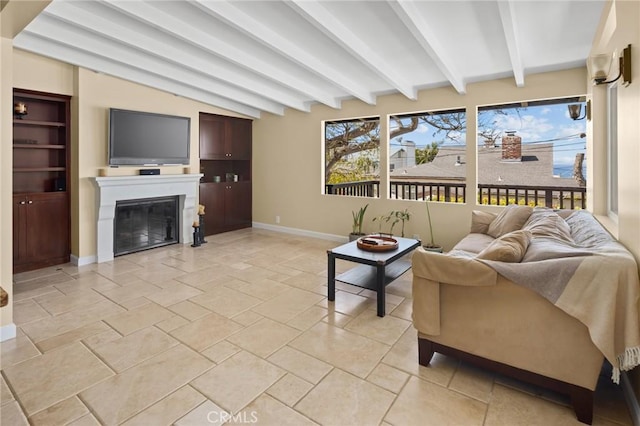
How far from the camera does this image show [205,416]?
190 centimetres

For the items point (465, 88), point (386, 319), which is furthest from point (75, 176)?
point (465, 88)

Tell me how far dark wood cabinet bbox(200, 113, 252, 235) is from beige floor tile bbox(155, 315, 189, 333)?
3692 millimetres

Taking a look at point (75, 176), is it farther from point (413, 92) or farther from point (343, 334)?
point (413, 92)

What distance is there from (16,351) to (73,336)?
1.13 ft

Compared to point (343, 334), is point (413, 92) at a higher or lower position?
higher

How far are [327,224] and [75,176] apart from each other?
156 inches

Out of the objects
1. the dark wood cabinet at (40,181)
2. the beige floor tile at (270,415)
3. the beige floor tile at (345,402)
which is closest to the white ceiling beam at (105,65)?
the dark wood cabinet at (40,181)

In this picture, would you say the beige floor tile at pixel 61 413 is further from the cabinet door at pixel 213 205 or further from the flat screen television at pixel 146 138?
the cabinet door at pixel 213 205

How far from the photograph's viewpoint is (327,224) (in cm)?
650

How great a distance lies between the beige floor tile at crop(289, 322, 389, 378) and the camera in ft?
7.89

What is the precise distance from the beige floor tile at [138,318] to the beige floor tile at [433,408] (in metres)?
2.17

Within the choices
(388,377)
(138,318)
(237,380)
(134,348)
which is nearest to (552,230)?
(388,377)

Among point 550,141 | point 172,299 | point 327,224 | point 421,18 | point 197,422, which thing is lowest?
point 197,422

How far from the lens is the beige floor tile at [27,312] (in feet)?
10.1
